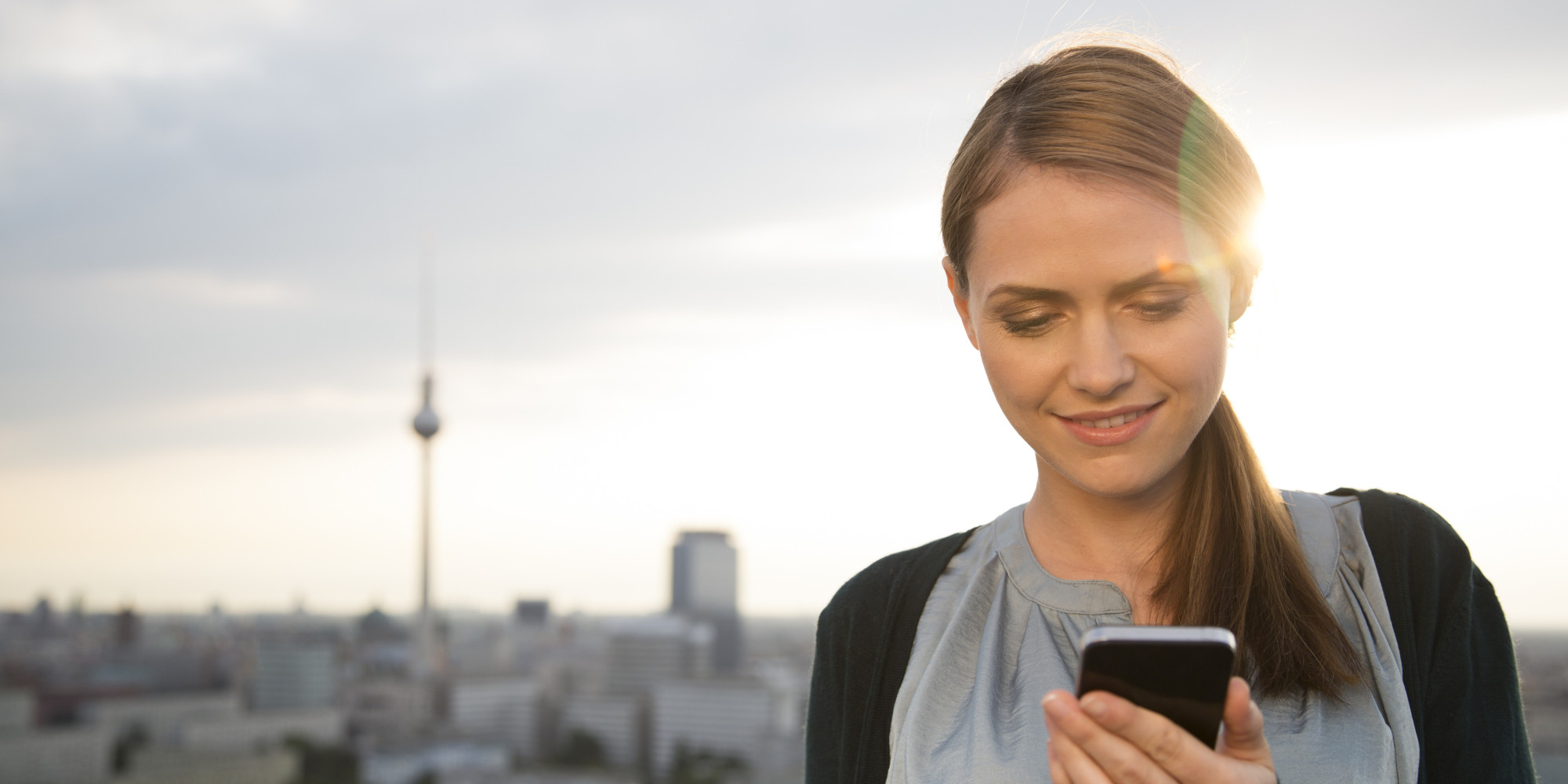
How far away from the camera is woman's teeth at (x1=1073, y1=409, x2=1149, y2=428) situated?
64.7 inches

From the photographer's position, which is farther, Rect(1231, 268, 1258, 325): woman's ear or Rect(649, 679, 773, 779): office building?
Rect(649, 679, 773, 779): office building

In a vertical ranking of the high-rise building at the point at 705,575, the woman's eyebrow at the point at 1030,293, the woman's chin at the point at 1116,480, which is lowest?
the high-rise building at the point at 705,575

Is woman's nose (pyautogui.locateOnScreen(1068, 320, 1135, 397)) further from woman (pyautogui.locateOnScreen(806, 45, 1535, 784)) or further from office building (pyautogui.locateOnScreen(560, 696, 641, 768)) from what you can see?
office building (pyautogui.locateOnScreen(560, 696, 641, 768))

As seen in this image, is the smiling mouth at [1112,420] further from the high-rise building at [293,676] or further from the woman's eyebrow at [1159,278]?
the high-rise building at [293,676]

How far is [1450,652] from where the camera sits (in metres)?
1.70

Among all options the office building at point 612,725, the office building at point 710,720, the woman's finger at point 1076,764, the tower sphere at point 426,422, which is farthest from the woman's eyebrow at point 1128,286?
the office building at point 612,725

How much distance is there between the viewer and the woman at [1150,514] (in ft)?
5.23

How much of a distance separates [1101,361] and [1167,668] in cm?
49

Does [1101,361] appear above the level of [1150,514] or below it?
above

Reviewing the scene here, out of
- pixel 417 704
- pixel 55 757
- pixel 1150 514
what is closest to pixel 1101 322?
pixel 1150 514

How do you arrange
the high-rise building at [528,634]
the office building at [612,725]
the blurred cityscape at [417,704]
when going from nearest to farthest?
the blurred cityscape at [417,704] < the office building at [612,725] < the high-rise building at [528,634]

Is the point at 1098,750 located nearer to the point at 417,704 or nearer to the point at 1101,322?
the point at 1101,322

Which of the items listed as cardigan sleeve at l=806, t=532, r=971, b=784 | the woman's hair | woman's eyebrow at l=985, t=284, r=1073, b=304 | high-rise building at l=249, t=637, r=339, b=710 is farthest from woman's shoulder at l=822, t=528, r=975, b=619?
high-rise building at l=249, t=637, r=339, b=710

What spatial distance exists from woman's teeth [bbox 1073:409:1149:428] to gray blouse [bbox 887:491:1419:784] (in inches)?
13.8
